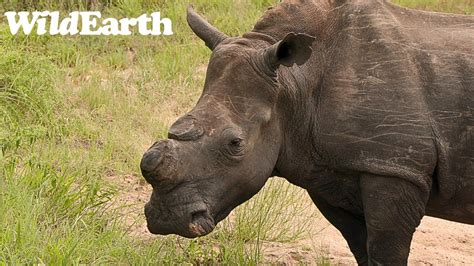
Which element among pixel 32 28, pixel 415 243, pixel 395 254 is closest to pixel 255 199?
pixel 415 243

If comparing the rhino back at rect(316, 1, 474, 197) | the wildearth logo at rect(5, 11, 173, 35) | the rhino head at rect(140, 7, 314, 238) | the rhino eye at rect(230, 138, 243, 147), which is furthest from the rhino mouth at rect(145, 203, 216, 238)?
the wildearth logo at rect(5, 11, 173, 35)

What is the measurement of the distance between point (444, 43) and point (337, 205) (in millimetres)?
1014

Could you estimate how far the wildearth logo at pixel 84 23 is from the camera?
10273 millimetres

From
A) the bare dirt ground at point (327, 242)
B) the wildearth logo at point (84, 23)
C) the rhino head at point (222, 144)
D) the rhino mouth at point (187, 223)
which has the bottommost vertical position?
the bare dirt ground at point (327, 242)

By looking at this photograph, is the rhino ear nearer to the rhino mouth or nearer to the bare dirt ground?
the rhino mouth

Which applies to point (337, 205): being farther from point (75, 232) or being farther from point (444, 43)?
point (75, 232)

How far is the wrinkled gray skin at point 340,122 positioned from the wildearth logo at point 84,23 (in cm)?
526

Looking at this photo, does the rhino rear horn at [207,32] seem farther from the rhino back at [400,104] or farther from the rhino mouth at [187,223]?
the rhino mouth at [187,223]

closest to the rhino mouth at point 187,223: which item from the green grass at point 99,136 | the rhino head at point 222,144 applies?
the rhino head at point 222,144

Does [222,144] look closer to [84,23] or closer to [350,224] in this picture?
[350,224]

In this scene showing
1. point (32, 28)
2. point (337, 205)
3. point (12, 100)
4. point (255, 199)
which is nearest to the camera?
point (337, 205)

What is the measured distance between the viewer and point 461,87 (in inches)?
Result: 205

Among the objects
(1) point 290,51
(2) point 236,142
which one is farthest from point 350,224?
(1) point 290,51

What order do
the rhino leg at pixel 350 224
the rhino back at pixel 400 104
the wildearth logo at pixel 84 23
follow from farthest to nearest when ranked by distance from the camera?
the wildearth logo at pixel 84 23 → the rhino leg at pixel 350 224 → the rhino back at pixel 400 104
